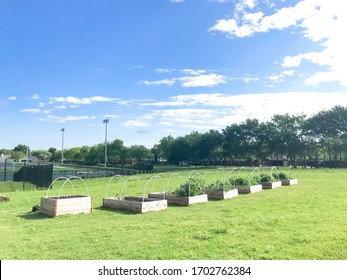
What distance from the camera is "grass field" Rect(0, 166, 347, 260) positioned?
6348mm

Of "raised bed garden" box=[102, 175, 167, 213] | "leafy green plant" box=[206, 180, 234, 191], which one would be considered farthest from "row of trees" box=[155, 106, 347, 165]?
"raised bed garden" box=[102, 175, 167, 213]

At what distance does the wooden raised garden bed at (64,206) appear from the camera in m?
10.8

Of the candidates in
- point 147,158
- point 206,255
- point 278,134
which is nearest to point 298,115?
point 278,134

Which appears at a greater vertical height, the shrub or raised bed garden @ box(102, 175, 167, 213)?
the shrub

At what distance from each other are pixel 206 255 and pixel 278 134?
6316 cm

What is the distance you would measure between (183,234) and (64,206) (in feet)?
16.2

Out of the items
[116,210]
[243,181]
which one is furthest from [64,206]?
[243,181]

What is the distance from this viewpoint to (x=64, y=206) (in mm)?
10984

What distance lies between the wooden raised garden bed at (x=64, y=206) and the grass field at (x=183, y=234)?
26 centimetres

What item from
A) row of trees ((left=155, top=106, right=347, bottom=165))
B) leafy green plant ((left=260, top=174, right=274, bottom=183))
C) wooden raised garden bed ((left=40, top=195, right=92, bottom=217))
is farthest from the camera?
row of trees ((left=155, top=106, right=347, bottom=165))

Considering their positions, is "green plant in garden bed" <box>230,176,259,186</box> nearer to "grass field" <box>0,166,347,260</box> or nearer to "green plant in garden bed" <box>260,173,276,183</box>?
"green plant in garden bed" <box>260,173,276,183</box>

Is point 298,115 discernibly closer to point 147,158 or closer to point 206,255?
point 147,158

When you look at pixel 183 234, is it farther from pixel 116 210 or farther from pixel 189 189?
pixel 189 189

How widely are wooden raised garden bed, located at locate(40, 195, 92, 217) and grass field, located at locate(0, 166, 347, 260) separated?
26 centimetres
